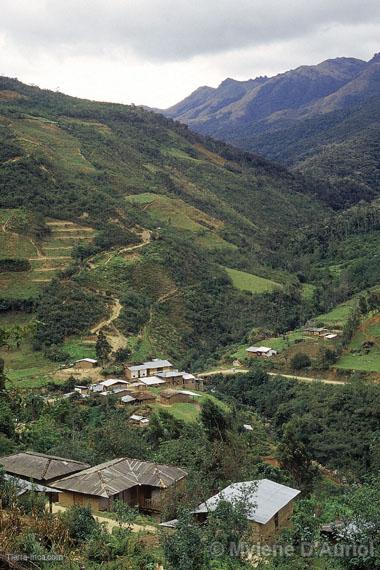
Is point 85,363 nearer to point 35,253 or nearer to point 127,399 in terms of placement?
point 127,399

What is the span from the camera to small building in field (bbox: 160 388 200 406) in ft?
116

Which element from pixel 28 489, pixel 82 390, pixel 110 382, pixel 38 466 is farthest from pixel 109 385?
pixel 28 489

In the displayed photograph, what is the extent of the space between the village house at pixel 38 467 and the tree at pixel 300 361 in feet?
87.3

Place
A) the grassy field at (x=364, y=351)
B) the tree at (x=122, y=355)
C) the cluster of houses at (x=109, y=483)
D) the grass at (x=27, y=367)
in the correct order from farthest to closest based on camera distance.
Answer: the tree at (x=122, y=355) → the grassy field at (x=364, y=351) → the grass at (x=27, y=367) → the cluster of houses at (x=109, y=483)

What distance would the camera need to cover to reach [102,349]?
135ft

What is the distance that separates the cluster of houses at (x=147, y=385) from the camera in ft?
116

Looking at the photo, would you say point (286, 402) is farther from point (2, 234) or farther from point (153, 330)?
point (2, 234)

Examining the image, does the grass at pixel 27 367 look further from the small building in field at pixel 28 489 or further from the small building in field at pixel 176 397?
the small building in field at pixel 28 489

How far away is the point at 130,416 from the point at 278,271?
41.9 m

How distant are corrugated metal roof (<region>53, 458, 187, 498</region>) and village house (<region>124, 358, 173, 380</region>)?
20995 mm

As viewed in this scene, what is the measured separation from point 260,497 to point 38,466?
21.7 feet

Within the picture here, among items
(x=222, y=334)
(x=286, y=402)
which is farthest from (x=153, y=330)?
(x=286, y=402)

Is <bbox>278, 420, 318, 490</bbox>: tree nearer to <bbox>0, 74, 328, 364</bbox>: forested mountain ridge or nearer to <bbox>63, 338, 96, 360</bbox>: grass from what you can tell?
<bbox>63, 338, 96, 360</bbox>: grass

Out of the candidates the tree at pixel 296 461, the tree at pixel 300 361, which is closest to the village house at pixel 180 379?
the tree at pixel 300 361
